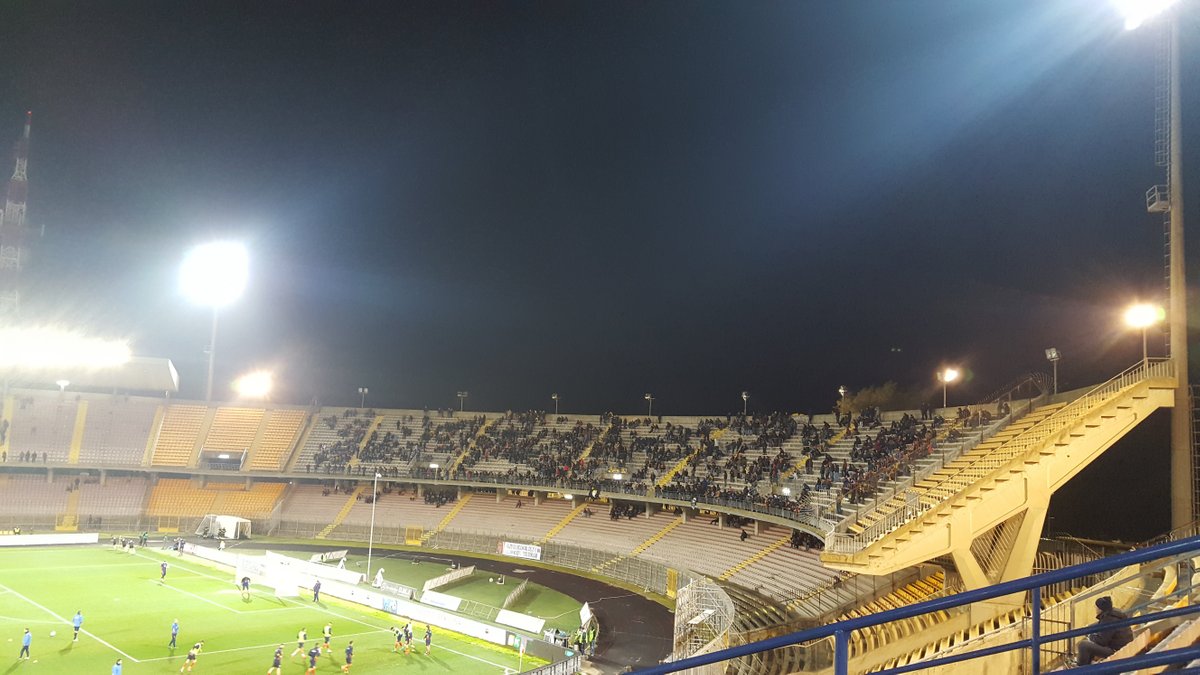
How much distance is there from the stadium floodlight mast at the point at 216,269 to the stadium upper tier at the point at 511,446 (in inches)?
453

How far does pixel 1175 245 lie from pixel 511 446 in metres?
46.9

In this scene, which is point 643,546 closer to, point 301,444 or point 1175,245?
point 1175,245

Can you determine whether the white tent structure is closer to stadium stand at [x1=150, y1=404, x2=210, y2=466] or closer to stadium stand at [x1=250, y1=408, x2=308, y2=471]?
stadium stand at [x1=250, y1=408, x2=308, y2=471]

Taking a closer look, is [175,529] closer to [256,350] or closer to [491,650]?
[256,350]

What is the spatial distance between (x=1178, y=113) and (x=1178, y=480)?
32.4 feet

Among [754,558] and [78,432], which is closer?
[754,558]

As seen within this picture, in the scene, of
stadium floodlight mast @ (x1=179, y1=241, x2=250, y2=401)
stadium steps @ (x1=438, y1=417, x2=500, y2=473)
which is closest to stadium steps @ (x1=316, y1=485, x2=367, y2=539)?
stadium steps @ (x1=438, y1=417, x2=500, y2=473)

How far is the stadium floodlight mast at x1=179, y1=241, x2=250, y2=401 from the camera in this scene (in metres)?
59.0

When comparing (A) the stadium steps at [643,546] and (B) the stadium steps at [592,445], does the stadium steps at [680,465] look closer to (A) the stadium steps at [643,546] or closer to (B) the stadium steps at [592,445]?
(A) the stadium steps at [643,546]

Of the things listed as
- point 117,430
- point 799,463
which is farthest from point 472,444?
point 799,463

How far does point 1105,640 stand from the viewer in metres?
5.55

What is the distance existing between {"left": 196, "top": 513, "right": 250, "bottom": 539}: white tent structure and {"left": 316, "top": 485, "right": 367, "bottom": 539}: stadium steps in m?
5.11

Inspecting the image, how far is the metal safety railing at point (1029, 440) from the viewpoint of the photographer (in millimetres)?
20562

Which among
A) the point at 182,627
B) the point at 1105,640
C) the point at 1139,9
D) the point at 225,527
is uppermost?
the point at 1139,9
